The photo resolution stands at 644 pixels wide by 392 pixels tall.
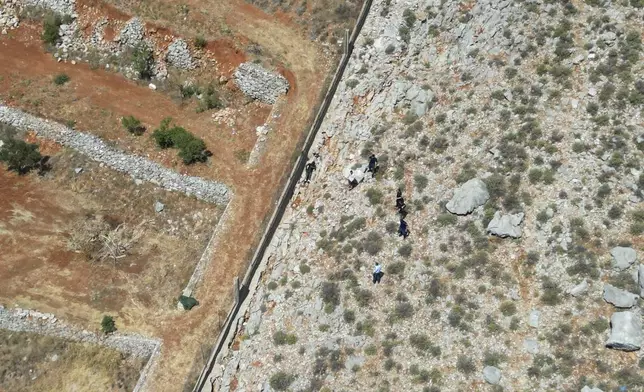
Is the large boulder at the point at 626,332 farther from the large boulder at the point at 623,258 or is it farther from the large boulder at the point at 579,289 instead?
the large boulder at the point at 623,258

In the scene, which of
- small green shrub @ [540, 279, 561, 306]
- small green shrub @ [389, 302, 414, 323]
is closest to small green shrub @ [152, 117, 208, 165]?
small green shrub @ [389, 302, 414, 323]

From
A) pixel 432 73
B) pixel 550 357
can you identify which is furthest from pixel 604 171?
pixel 432 73

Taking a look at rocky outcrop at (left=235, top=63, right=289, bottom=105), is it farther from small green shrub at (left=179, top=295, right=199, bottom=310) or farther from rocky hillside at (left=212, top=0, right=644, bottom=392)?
small green shrub at (left=179, top=295, right=199, bottom=310)

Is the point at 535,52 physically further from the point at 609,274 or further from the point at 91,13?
the point at 91,13

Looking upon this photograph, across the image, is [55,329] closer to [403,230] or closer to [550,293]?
[403,230]

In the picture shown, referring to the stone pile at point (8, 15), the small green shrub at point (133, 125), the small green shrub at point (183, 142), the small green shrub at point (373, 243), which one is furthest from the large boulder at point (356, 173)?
the stone pile at point (8, 15)

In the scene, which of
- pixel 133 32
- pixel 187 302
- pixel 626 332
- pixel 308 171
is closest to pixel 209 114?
pixel 133 32
